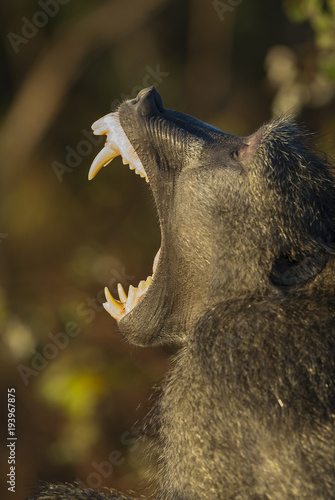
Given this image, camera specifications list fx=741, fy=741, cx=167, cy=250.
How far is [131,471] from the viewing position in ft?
15.3

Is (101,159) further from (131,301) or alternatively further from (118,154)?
(131,301)

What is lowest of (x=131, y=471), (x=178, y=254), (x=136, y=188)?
(x=131, y=471)

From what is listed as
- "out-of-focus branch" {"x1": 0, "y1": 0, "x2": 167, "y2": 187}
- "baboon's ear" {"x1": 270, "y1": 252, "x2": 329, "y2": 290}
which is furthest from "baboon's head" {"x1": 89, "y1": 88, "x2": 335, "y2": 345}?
"out-of-focus branch" {"x1": 0, "y1": 0, "x2": 167, "y2": 187}

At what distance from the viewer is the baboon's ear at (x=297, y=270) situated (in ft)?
8.64

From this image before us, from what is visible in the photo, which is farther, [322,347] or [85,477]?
[85,477]

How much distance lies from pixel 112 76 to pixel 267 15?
2.01 metres

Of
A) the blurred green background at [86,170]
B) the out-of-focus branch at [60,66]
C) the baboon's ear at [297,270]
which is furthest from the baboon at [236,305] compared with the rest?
the out-of-focus branch at [60,66]

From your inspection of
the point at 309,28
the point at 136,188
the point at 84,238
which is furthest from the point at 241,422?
the point at 309,28

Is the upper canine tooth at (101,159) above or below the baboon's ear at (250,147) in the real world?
above

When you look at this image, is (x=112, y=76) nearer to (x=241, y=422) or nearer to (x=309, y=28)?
(x=309, y=28)

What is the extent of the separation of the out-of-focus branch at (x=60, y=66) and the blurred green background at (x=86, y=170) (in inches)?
0.5

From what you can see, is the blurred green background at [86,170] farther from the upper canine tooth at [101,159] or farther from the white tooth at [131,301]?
the upper canine tooth at [101,159]

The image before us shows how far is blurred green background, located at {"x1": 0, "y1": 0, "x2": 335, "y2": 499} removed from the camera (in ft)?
16.5

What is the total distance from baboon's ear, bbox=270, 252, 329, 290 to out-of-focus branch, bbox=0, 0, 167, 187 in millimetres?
4096
